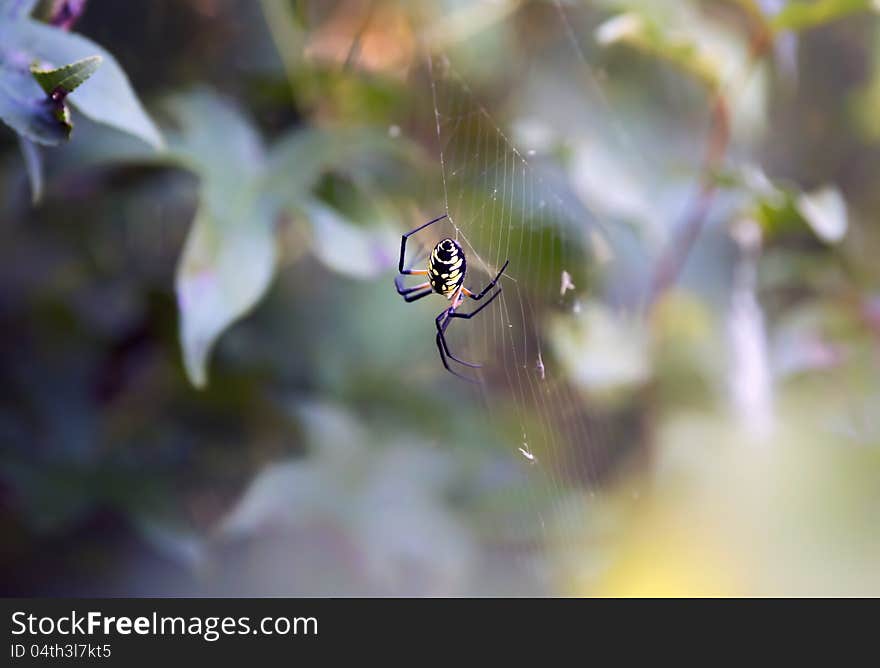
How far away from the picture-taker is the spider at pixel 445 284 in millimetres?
1357

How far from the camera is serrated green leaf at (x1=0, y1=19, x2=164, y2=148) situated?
0.89 m

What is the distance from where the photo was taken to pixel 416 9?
175cm

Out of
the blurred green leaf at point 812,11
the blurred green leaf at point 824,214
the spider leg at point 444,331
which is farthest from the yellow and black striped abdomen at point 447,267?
the blurred green leaf at point 812,11

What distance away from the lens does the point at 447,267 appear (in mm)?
1373

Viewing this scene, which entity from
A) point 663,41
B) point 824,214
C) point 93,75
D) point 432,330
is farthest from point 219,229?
point 824,214

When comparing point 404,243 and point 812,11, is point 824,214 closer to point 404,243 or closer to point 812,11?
Result: point 812,11

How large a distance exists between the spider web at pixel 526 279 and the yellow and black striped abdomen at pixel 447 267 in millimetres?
25

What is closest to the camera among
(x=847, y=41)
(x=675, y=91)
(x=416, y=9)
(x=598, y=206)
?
(x=598, y=206)

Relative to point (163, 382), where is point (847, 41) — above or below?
above

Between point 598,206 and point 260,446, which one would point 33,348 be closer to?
point 260,446

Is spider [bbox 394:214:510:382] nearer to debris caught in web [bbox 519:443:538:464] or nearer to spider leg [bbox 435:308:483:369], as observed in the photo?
spider leg [bbox 435:308:483:369]

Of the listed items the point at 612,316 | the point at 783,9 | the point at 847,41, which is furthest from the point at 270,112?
the point at 847,41

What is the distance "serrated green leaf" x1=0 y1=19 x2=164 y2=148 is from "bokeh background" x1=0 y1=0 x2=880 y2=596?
0.37 metres

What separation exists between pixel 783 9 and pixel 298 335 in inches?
43.5
